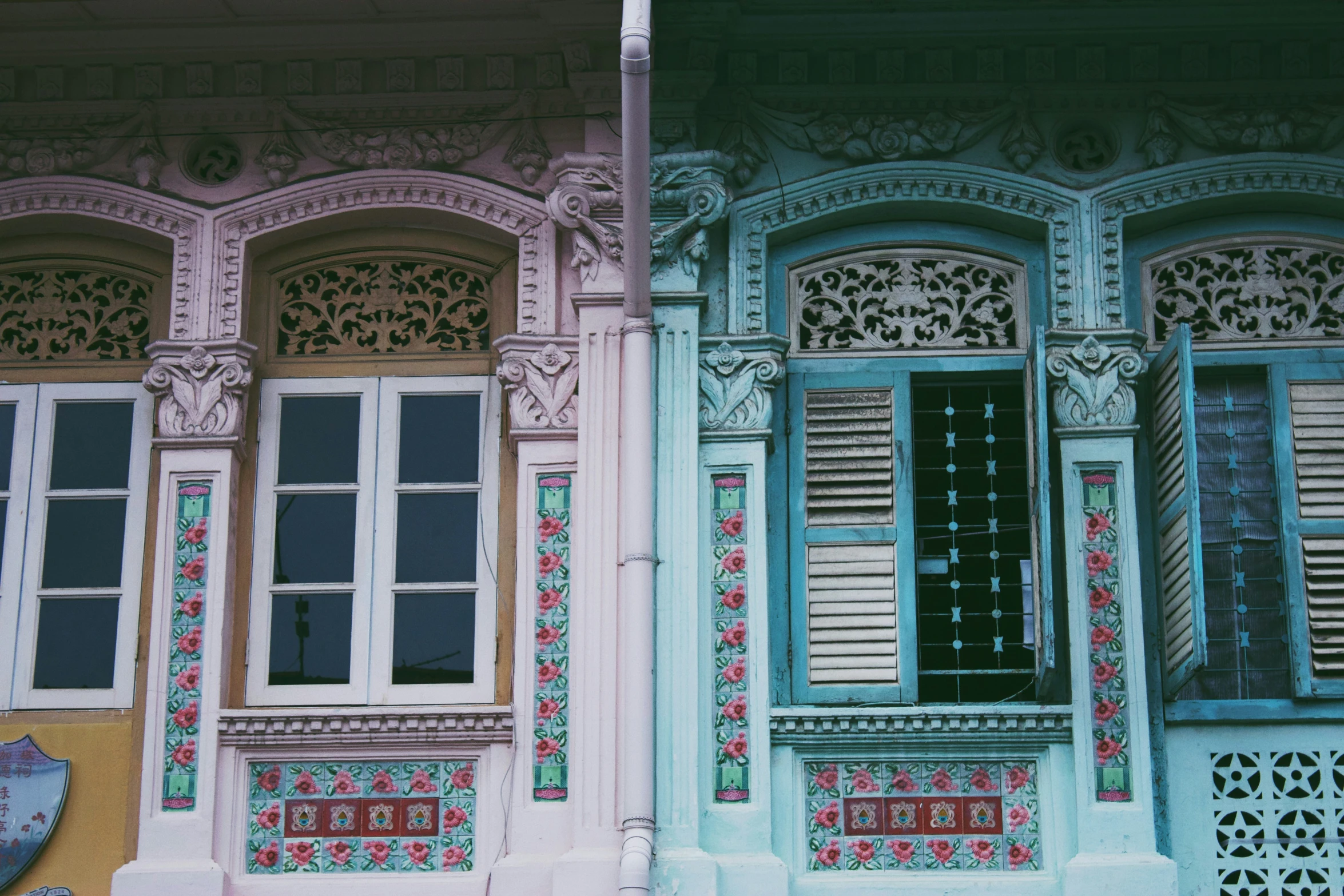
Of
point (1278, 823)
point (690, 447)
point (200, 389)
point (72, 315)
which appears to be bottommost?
point (1278, 823)

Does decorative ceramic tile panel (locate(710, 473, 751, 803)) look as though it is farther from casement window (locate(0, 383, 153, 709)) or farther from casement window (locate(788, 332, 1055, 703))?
casement window (locate(0, 383, 153, 709))

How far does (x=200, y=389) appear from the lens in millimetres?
9109

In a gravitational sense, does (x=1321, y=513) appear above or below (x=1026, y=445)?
below

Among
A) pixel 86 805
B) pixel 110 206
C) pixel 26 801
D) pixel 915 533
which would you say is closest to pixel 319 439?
pixel 110 206

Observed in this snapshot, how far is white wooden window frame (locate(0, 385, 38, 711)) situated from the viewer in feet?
29.6

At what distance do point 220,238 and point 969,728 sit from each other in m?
4.10

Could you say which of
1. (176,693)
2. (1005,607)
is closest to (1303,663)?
(1005,607)

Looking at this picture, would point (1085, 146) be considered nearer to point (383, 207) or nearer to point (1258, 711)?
point (1258, 711)

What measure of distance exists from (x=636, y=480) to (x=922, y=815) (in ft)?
6.13

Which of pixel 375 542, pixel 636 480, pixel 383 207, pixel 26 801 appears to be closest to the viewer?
pixel 636 480

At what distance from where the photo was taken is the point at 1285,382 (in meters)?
9.09

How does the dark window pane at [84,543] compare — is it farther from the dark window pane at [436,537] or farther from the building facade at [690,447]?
the dark window pane at [436,537]

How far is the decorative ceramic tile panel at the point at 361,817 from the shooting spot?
8562 millimetres

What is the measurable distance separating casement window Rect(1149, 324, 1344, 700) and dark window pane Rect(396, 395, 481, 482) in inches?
122
